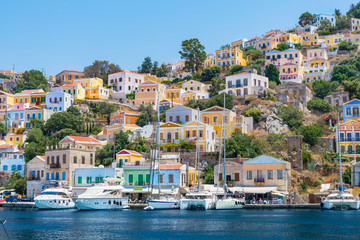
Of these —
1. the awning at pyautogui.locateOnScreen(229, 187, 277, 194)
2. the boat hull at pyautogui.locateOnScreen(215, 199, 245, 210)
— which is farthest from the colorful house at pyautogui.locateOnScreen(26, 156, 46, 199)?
the awning at pyautogui.locateOnScreen(229, 187, 277, 194)

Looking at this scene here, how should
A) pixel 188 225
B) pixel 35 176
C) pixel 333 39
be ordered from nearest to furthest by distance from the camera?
1. pixel 188 225
2. pixel 35 176
3. pixel 333 39

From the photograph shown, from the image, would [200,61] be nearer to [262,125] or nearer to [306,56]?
[306,56]

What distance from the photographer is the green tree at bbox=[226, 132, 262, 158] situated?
2643 inches

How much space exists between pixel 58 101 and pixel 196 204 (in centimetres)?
5188

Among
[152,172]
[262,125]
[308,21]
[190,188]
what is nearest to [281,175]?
[190,188]

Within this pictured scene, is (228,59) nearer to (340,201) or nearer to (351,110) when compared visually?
(351,110)

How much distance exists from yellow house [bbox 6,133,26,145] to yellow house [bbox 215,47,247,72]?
46.8m

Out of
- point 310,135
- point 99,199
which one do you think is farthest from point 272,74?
point 99,199

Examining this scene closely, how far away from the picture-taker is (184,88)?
10569cm

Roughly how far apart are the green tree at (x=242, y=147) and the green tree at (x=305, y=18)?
95.7m

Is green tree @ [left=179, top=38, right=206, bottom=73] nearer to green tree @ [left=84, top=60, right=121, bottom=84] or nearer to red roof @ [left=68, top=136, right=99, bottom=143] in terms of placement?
green tree @ [left=84, top=60, right=121, bottom=84]

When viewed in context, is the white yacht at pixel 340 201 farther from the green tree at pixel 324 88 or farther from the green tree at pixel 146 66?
the green tree at pixel 146 66

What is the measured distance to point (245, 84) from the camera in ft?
295

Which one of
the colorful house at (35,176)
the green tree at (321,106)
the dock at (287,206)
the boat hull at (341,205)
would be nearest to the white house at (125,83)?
the green tree at (321,106)
